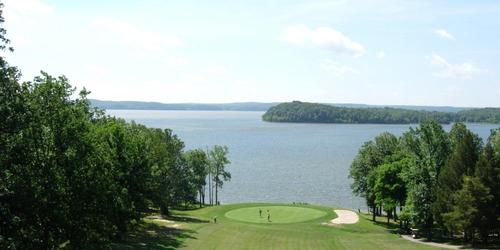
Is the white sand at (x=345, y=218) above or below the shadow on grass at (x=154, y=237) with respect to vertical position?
below

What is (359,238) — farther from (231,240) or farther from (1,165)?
(1,165)

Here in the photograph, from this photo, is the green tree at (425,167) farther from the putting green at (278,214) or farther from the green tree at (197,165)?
the green tree at (197,165)

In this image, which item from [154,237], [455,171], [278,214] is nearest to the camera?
[154,237]

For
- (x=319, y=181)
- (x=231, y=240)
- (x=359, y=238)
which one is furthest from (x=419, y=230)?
(x=319, y=181)

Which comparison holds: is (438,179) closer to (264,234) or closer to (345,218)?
(345,218)

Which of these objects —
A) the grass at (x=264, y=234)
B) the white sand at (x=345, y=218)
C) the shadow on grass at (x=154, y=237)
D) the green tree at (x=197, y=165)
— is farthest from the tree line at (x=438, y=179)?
the green tree at (x=197, y=165)

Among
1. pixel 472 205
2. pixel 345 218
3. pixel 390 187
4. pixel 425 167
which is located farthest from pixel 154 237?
pixel 390 187

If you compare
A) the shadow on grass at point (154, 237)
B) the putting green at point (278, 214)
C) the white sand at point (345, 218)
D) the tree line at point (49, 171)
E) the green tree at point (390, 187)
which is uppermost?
the tree line at point (49, 171)
